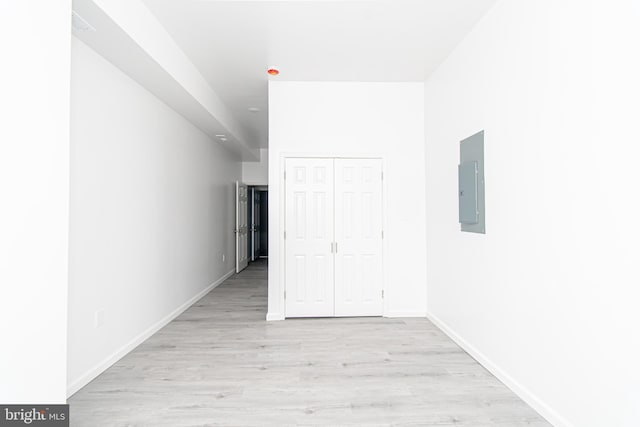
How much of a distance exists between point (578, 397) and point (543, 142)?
147 centimetres

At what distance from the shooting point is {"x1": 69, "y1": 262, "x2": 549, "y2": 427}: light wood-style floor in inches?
77.0

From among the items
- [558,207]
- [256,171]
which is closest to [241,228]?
[256,171]

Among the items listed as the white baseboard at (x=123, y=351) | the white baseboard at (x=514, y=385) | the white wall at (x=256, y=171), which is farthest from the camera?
the white wall at (x=256, y=171)

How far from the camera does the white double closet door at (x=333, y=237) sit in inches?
151

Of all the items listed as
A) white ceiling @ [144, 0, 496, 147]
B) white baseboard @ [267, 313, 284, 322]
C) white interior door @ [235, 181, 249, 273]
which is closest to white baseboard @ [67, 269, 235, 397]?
white baseboard @ [267, 313, 284, 322]

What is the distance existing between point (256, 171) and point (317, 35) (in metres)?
5.20

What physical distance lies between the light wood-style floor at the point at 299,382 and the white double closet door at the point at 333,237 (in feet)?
1.27

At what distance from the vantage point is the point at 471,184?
2.75 m

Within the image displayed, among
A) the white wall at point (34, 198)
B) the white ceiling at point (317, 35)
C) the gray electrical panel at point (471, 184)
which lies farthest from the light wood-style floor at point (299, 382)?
the white ceiling at point (317, 35)

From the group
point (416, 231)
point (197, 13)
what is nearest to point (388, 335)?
point (416, 231)

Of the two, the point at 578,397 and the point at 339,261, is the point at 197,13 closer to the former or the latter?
the point at 339,261

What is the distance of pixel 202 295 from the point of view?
4844 millimetres

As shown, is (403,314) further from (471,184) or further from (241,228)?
(241,228)

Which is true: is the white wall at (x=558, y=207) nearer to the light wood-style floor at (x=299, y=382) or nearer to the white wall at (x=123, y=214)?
the light wood-style floor at (x=299, y=382)
